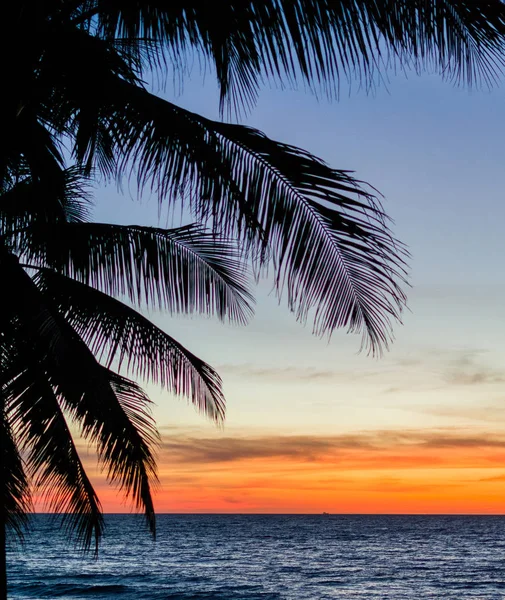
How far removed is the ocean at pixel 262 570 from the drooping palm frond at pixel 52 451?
86.5ft

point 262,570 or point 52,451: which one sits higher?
point 52,451

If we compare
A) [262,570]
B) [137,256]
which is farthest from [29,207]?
[262,570]

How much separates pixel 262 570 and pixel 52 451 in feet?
144

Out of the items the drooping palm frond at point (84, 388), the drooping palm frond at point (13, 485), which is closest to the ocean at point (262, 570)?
the drooping palm frond at point (13, 485)

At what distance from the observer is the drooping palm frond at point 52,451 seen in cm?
645

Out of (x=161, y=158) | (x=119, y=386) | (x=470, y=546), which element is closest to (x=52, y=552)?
(x=470, y=546)

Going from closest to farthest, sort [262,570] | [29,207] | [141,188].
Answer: [141,188], [29,207], [262,570]

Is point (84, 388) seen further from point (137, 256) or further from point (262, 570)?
point (262, 570)

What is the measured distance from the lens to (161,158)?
4074 mm

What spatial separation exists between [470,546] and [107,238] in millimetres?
71896

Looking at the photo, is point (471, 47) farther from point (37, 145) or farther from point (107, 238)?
point (107, 238)

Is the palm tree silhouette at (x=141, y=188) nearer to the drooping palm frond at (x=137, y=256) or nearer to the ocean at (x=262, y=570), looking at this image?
the drooping palm frond at (x=137, y=256)

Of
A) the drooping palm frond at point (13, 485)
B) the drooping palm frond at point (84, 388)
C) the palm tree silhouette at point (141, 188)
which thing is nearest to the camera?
the palm tree silhouette at point (141, 188)

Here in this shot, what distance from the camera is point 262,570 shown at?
47.4 m
